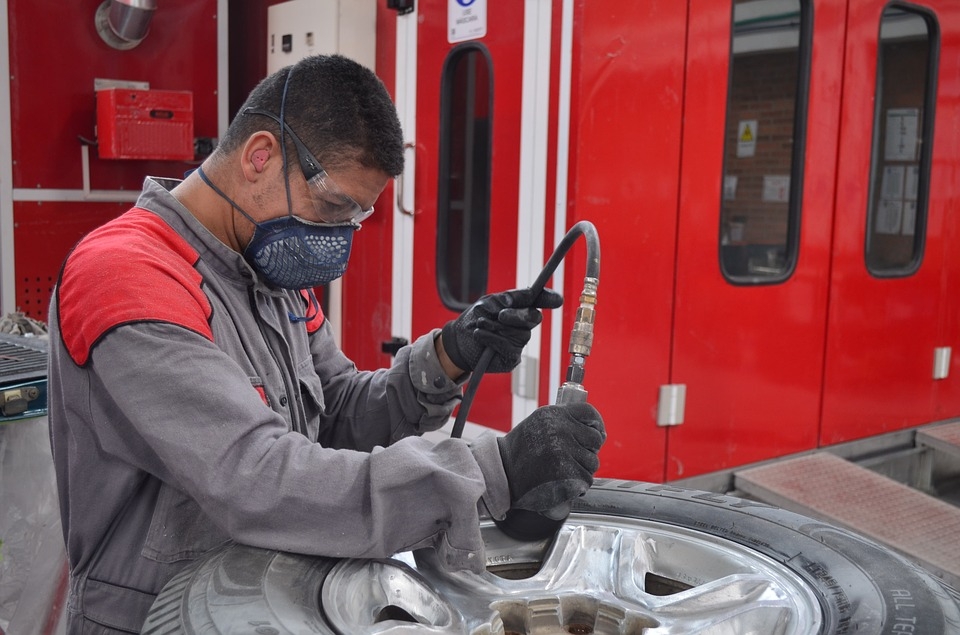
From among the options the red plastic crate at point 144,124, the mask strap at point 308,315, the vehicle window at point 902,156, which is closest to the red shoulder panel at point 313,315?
the mask strap at point 308,315

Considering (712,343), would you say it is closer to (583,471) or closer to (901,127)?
(901,127)

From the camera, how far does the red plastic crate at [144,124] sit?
144 inches

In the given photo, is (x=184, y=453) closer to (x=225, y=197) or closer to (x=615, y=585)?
(x=225, y=197)

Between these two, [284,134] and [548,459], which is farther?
[284,134]

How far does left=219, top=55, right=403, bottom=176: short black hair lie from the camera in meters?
1.56

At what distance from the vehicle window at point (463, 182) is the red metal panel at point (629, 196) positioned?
0.53 m

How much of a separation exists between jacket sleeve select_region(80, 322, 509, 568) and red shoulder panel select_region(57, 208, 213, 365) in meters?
0.03

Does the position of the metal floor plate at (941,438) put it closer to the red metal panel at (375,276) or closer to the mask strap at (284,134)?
the red metal panel at (375,276)

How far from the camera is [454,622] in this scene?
1392 millimetres

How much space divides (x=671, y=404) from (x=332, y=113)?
197 cm

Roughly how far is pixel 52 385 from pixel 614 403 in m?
1.96

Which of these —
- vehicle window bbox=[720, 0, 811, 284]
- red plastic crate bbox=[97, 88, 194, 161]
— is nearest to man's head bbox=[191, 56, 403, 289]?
red plastic crate bbox=[97, 88, 194, 161]

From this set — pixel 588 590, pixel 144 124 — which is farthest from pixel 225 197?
pixel 144 124

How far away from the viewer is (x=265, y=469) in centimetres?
128
